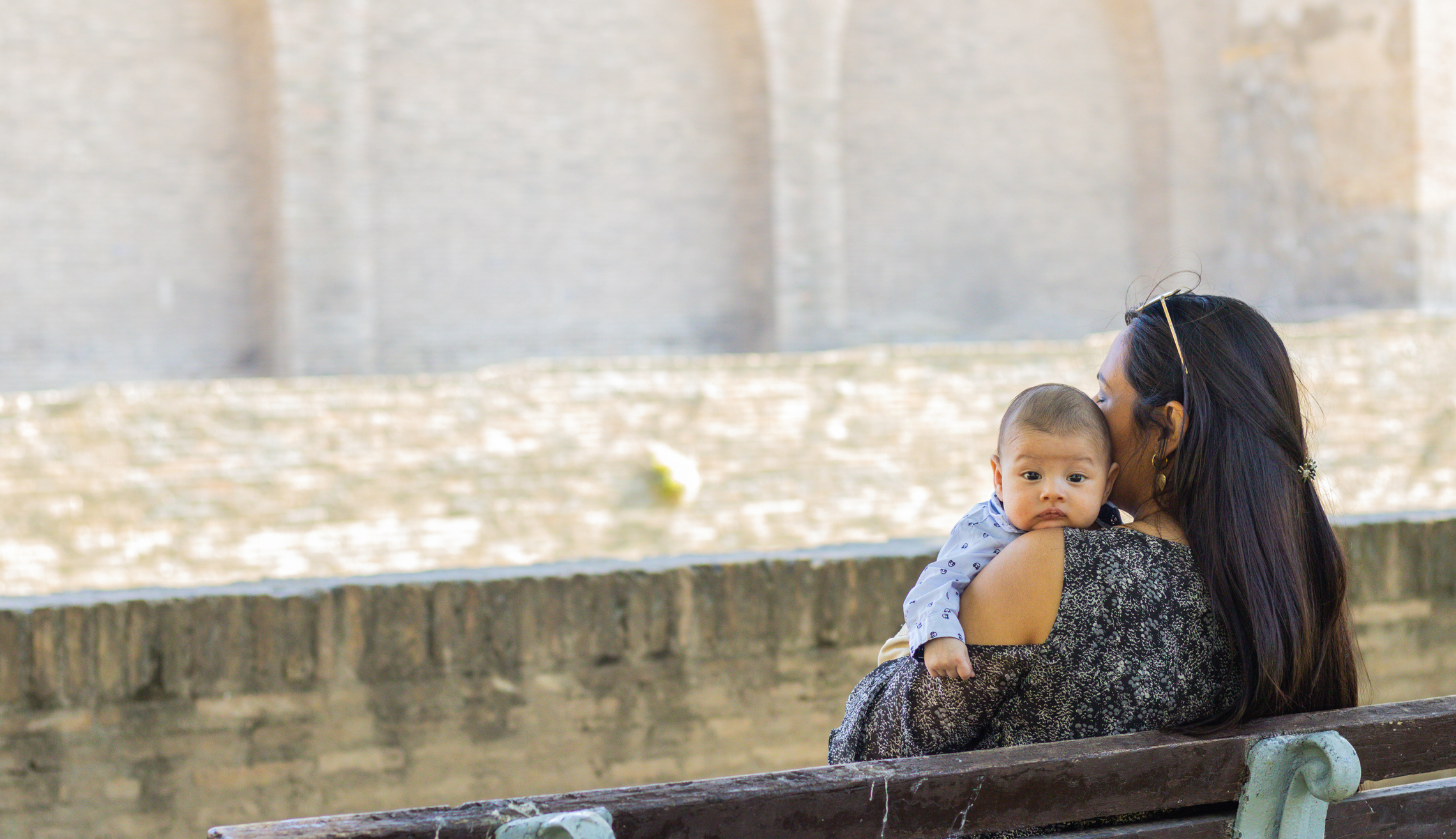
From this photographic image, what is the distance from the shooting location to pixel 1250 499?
1530mm

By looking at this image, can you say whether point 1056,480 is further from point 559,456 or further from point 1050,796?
point 559,456

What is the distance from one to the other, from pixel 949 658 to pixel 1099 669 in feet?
0.59

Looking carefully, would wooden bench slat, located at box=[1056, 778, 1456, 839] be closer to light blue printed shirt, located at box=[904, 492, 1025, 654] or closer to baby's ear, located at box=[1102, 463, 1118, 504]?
light blue printed shirt, located at box=[904, 492, 1025, 654]

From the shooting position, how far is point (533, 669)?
8.89 ft

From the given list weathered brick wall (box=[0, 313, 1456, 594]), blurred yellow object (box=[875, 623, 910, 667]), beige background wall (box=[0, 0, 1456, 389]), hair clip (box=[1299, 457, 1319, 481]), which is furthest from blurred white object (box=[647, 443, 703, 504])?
hair clip (box=[1299, 457, 1319, 481])

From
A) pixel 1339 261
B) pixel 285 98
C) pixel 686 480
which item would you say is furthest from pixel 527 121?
pixel 1339 261

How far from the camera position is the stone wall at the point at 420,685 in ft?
8.09

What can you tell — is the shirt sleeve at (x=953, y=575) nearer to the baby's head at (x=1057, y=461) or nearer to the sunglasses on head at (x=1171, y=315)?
the baby's head at (x=1057, y=461)

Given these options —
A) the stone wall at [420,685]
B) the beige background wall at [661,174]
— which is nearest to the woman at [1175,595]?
the stone wall at [420,685]

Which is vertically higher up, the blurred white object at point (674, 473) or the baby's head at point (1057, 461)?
the baby's head at point (1057, 461)

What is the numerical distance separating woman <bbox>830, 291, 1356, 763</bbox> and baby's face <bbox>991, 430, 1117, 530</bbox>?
67mm

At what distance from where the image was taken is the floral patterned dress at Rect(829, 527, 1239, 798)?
58.2 inches

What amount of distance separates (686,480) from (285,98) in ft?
21.9

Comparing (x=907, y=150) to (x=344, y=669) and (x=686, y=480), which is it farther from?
(x=344, y=669)
